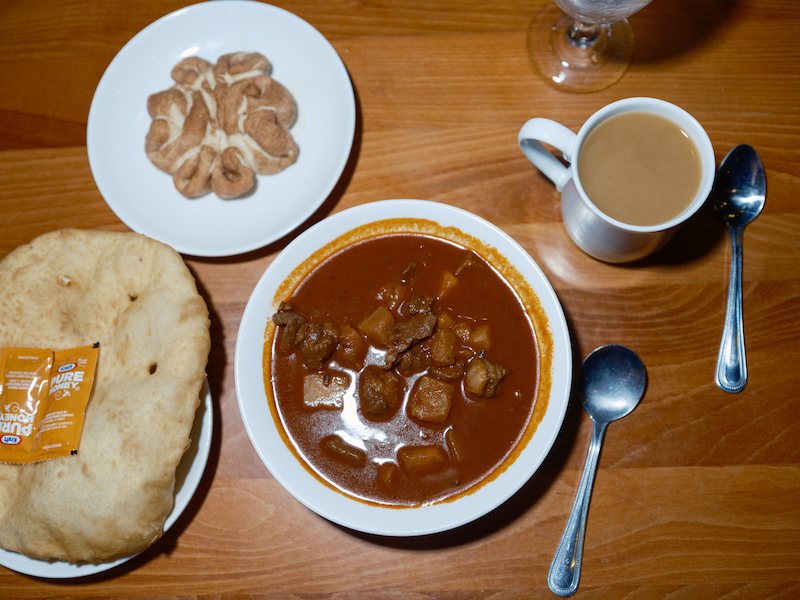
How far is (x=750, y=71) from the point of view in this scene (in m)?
3.01

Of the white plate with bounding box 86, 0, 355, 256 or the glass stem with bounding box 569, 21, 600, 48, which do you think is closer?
the white plate with bounding box 86, 0, 355, 256

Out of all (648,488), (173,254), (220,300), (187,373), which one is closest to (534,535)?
(648,488)

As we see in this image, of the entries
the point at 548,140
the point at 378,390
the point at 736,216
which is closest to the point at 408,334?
the point at 378,390

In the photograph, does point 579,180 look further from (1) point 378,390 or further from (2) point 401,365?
(1) point 378,390

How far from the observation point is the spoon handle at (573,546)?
8.70 ft

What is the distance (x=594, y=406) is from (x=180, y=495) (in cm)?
215

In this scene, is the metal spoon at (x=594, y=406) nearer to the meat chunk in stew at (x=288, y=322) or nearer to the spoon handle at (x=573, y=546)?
the spoon handle at (x=573, y=546)

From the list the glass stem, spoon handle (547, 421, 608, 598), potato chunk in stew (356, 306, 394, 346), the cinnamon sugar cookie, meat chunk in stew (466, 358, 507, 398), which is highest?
the glass stem

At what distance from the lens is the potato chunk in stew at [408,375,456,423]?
242 centimetres

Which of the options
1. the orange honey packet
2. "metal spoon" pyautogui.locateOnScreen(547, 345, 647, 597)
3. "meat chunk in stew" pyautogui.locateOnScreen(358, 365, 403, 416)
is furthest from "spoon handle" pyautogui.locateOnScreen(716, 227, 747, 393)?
the orange honey packet

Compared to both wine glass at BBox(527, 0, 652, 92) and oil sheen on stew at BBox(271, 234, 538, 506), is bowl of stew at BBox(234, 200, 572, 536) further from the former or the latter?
wine glass at BBox(527, 0, 652, 92)

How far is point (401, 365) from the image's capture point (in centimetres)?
247

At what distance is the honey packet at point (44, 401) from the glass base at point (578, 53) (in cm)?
286

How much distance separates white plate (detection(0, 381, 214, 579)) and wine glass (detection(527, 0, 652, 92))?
2605mm
